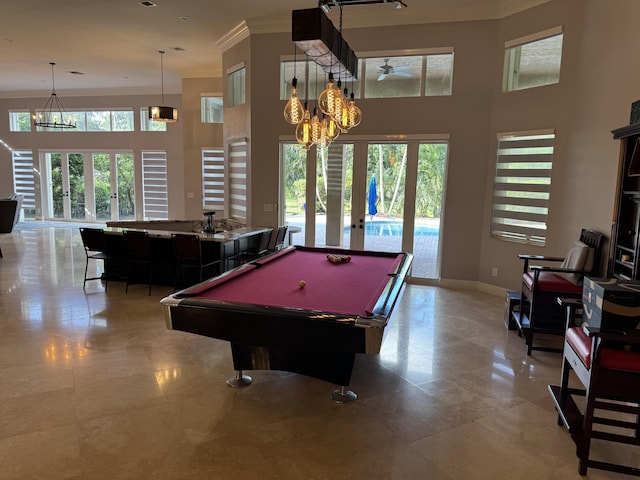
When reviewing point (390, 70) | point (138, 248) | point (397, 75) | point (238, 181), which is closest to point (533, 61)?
point (397, 75)

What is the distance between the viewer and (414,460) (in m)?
2.54

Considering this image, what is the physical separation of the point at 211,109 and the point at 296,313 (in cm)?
863

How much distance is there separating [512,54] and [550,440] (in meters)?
5.22

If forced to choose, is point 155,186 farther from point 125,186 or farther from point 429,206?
point 429,206

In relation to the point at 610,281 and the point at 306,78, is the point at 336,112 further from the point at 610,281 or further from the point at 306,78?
the point at 306,78

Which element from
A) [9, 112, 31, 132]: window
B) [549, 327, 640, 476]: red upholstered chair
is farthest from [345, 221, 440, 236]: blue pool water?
[9, 112, 31, 132]: window

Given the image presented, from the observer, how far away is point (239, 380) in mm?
3410

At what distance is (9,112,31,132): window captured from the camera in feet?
43.6

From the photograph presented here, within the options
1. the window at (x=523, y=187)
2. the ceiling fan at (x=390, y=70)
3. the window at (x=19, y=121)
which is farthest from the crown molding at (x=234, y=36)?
the window at (x=19, y=121)

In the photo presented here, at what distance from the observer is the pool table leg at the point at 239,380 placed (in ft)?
11.1

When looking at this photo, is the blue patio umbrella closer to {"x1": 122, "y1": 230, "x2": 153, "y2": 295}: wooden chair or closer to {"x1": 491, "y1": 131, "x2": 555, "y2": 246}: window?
{"x1": 491, "y1": 131, "x2": 555, "y2": 246}: window

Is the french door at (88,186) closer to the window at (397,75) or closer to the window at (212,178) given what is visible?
the window at (212,178)

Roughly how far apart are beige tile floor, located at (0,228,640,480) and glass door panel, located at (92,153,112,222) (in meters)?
9.15

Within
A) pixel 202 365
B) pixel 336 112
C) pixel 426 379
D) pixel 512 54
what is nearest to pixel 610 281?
pixel 426 379
